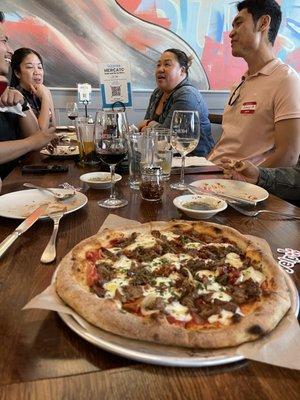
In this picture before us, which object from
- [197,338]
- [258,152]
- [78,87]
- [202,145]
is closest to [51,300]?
[197,338]

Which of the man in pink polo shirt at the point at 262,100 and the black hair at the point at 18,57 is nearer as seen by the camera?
the man in pink polo shirt at the point at 262,100

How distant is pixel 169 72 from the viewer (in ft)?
9.98

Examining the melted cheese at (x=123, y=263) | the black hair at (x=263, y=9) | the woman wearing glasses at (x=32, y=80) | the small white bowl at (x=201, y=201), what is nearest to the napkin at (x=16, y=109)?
the woman wearing glasses at (x=32, y=80)

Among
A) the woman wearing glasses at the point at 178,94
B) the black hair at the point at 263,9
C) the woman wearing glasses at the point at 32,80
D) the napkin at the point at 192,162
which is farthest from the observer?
the woman wearing glasses at the point at 32,80

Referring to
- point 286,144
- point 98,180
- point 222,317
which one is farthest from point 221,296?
point 286,144

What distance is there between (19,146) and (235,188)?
117cm

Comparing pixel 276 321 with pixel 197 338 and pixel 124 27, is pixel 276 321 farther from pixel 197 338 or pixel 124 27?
pixel 124 27

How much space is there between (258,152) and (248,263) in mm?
1484

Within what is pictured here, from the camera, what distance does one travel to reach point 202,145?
2.98m

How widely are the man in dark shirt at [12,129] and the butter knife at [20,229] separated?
3.15 feet

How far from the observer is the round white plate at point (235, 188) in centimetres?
130

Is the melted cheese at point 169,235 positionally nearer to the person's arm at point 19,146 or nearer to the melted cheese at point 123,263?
the melted cheese at point 123,263

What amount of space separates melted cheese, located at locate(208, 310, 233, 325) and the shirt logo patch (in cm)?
175

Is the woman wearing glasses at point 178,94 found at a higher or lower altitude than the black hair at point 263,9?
lower
